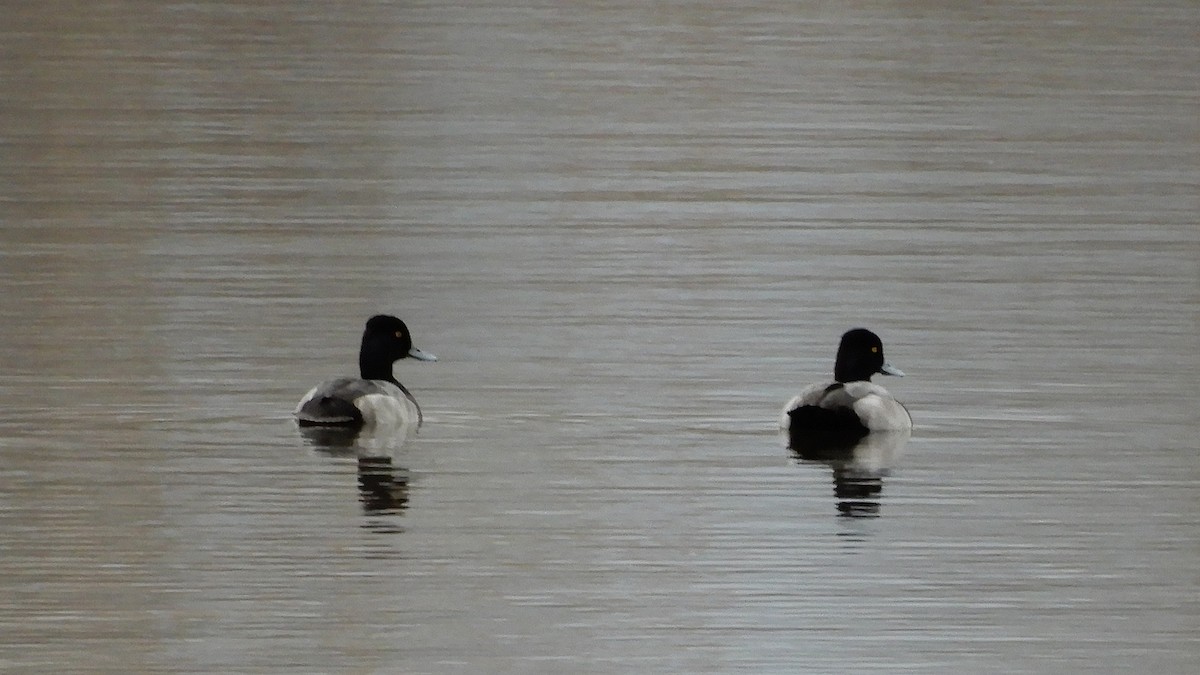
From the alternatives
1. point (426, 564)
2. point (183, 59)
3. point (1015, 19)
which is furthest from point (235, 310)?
point (1015, 19)

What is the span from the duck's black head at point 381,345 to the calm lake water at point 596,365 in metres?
0.38


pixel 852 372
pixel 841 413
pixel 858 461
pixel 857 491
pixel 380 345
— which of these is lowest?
pixel 857 491

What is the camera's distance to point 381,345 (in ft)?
42.5

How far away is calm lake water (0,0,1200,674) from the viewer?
8.83m

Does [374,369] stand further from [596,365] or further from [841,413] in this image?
[841,413]

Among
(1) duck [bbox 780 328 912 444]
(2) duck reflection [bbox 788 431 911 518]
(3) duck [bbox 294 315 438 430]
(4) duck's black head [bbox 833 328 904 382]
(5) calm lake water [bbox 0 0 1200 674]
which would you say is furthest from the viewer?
(4) duck's black head [bbox 833 328 904 382]

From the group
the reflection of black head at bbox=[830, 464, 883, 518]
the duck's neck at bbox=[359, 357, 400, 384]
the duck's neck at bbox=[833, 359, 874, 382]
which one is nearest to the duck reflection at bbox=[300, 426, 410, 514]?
the duck's neck at bbox=[359, 357, 400, 384]

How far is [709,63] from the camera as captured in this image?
101 ft

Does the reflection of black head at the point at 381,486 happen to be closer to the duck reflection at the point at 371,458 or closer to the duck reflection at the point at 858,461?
the duck reflection at the point at 371,458

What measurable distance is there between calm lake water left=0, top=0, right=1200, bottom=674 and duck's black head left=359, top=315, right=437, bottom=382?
15.0 inches

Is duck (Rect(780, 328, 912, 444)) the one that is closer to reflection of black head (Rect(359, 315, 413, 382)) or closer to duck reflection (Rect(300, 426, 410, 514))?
duck reflection (Rect(300, 426, 410, 514))

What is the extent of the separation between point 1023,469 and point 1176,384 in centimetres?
218

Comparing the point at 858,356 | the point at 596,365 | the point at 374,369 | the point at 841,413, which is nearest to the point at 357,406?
the point at 374,369

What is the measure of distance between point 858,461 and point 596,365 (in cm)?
223
